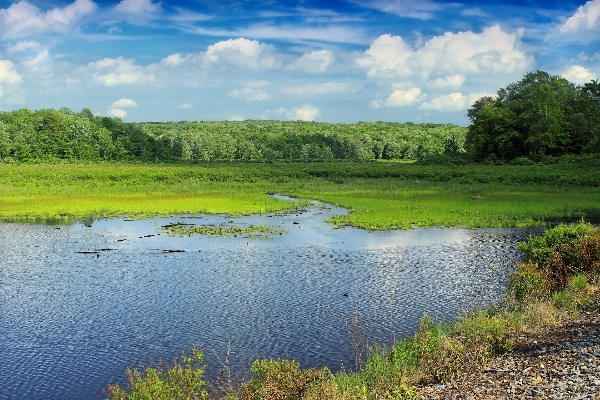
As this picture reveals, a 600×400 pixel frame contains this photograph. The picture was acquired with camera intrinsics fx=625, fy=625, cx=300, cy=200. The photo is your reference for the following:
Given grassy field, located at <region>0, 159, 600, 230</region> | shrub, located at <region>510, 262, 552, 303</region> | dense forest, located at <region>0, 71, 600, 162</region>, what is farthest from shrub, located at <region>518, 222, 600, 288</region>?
dense forest, located at <region>0, 71, 600, 162</region>

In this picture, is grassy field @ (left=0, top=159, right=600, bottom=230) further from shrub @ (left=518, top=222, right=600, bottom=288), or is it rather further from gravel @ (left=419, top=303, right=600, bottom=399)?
gravel @ (left=419, top=303, right=600, bottom=399)

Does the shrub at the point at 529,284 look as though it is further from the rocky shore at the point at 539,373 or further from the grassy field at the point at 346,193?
the grassy field at the point at 346,193

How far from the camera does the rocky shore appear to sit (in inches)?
436

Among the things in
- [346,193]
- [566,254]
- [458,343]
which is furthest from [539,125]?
[458,343]

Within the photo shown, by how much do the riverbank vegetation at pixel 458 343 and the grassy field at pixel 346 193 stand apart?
18.4 meters

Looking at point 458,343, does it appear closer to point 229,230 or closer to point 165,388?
point 165,388

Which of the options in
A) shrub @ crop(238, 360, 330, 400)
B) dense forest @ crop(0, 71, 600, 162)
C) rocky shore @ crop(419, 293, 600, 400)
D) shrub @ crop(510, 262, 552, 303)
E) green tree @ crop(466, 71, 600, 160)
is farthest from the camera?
dense forest @ crop(0, 71, 600, 162)

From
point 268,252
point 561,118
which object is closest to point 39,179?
point 268,252

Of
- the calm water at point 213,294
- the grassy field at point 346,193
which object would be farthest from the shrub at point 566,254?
the grassy field at point 346,193

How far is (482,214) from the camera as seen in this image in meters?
44.2

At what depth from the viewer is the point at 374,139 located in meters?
174

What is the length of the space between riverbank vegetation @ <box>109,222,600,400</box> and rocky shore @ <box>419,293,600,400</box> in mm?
376

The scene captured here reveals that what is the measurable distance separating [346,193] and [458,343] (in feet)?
158

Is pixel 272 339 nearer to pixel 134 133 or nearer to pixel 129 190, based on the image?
pixel 129 190
